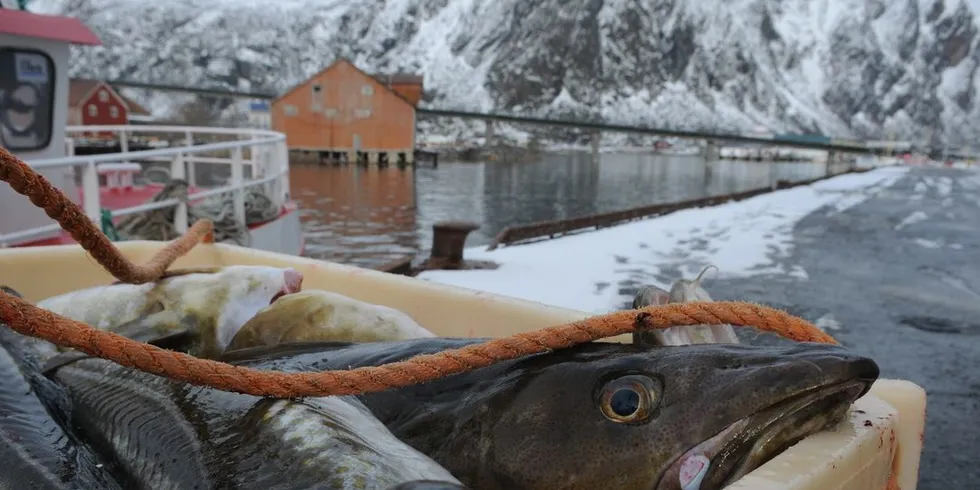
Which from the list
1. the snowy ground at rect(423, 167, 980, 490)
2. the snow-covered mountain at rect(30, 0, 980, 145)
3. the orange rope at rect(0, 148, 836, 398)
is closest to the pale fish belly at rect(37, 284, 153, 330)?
the orange rope at rect(0, 148, 836, 398)

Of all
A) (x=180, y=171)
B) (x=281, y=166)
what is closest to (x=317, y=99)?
(x=281, y=166)

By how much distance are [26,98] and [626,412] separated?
8480mm

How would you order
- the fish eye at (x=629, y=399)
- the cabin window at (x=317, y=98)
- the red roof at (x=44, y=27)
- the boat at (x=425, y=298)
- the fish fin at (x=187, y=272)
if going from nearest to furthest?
Result: 1. the boat at (x=425, y=298)
2. the fish eye at (x=629, y=399)
3. the fish fin at (x=187, y=272)
4. the red roof at (x=44, y=27)
5. the cabin window at (x=317, y=98)

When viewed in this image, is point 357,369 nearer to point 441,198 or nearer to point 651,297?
point 651,297

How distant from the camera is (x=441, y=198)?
124 feet

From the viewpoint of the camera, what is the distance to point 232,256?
14.5ft

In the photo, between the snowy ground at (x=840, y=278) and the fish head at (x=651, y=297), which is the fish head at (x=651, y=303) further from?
Result: the snowy ground at (x=840, y=278)

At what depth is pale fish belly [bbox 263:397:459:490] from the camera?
1.52 meters

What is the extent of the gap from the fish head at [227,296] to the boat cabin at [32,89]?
508 centimetres

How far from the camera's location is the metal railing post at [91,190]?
589 cm

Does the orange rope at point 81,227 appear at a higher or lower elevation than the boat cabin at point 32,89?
lower

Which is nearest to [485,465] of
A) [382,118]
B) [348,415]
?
[348,415]

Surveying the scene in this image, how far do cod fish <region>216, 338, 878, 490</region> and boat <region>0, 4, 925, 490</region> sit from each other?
4.3 inches

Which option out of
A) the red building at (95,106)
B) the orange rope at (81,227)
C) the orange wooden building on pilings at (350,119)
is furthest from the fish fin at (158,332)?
the orange wooden building on pilings at (350,119)
